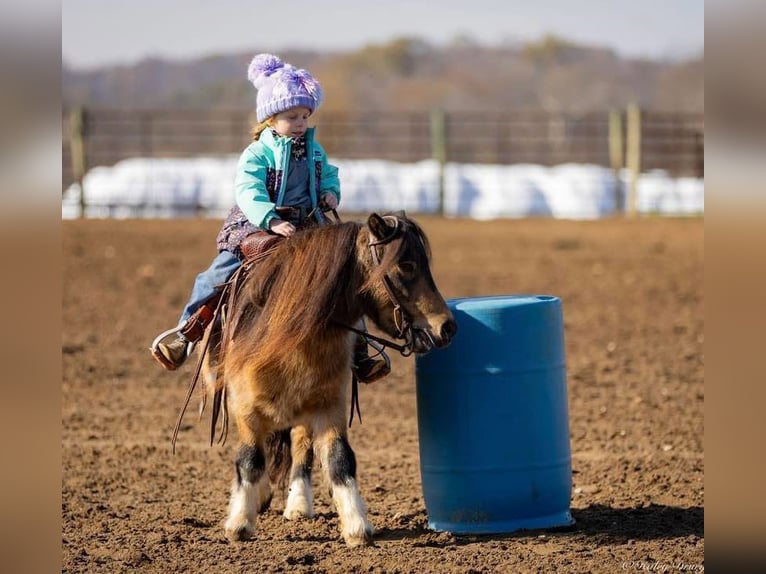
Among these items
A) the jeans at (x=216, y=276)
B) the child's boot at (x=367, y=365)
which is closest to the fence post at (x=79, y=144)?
the jeans at (x=216, y=276)

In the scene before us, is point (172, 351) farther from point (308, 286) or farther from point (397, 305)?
point (397, 305)

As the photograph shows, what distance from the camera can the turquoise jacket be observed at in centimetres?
516

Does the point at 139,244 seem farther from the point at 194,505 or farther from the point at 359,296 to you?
the point at 359,296

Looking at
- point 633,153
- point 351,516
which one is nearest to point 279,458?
point 351,516

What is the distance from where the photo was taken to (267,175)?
17.5ft

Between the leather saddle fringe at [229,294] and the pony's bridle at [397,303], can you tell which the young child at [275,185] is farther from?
the pony's bridle at [397,303]

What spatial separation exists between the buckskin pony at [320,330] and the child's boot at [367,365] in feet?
1.10

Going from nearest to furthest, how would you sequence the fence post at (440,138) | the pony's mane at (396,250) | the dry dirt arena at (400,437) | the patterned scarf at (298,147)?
the pony's mane at (396,250)
the dry dirt arena at (400,437)
the patterned scarf at (298,147)
the fence post at (440,138)

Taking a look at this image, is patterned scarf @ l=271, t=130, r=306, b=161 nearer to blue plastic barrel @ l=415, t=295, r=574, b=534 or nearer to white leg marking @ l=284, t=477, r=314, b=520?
blue plastic barrel @ l=415, t=295, r=574, b=534

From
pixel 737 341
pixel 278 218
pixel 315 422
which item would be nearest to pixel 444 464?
pixel 315 422

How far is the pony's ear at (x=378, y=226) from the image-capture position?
15.7 ft

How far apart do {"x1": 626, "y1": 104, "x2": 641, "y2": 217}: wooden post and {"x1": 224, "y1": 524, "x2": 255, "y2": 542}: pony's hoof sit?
17135 millimetres

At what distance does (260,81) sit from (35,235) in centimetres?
308

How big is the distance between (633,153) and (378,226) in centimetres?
1782
